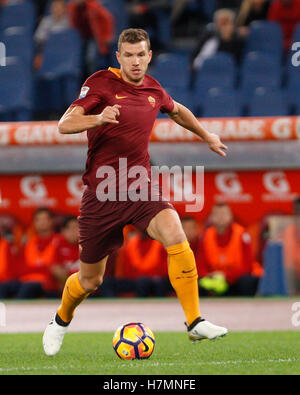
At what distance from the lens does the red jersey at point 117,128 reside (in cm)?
654

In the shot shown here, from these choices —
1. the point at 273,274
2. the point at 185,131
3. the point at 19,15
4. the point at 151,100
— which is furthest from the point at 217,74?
the point at 151,100

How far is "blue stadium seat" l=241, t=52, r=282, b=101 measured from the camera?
14.1m

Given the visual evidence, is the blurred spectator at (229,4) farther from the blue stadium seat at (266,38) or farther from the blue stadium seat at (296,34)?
the blue stadium seat at (296,34)

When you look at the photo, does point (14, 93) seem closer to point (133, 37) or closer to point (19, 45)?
point (19, 45)

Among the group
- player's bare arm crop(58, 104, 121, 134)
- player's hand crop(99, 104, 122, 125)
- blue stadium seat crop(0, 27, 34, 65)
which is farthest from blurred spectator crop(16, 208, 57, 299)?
player's hand crop(99, 104, 122, 125)

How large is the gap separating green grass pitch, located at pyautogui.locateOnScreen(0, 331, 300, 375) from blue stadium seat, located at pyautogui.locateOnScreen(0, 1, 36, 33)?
9013 millimetres

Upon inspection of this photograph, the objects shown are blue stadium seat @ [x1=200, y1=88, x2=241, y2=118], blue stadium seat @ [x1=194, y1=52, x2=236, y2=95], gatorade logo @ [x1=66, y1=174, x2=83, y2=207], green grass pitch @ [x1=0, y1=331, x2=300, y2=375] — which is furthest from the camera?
blue stadium seat @ [x1=194, y1=52, x2=236, y2=95]

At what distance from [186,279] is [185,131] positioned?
6027 mm

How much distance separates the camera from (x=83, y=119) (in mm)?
6160

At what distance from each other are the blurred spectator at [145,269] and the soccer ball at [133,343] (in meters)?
5.55

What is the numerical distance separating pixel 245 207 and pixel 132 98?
5.97 metres

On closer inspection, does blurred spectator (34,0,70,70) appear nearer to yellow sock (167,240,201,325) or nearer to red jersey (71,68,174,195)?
red jersey (71,68,174,195)

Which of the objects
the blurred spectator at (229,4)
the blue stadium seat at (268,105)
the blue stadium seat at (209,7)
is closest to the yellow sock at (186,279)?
the blue stadium seat at (268,105)

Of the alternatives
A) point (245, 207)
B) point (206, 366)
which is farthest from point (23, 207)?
point (206, 366)
